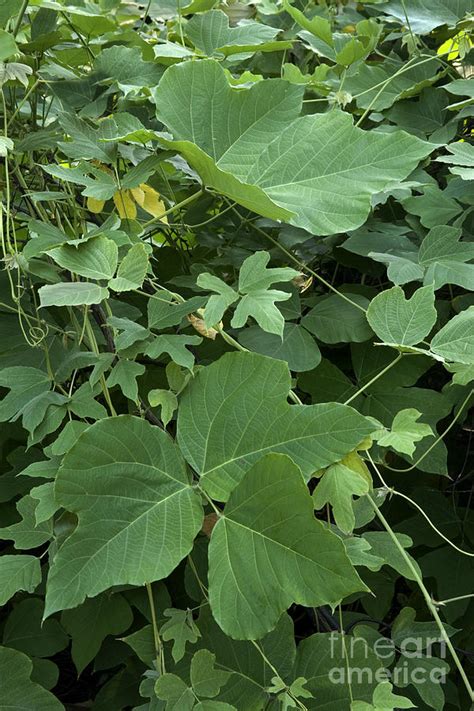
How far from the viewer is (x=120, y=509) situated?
25.4 inches

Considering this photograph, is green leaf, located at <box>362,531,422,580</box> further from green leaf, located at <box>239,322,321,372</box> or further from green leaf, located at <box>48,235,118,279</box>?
green leaf, located at <box>48,235,118,279</box>

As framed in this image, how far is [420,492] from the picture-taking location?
1022 millimetres

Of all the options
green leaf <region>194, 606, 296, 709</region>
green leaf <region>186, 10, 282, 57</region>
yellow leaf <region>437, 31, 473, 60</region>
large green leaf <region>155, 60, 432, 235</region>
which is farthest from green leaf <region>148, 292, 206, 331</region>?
yellow leaf <region>437, 31, 473, 60</region>

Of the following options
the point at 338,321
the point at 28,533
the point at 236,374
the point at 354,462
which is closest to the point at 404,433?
the point at 354,462

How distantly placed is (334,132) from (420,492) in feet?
1.69

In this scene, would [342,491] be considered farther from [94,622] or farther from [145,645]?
[94,622]

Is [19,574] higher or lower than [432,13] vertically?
lower

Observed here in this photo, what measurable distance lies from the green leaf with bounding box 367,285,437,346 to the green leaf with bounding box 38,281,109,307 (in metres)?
0.26

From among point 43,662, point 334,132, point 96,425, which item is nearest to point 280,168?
point 334,132

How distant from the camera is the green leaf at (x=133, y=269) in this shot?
0.67 meters

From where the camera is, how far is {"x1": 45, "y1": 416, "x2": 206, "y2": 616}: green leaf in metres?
0.62

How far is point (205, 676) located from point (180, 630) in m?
0.05

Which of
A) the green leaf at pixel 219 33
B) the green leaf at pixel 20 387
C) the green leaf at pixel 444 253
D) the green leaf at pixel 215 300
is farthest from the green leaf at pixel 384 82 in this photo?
the green leaf at pixel 20 387

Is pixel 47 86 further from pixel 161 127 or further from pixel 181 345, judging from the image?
pixel 181 345
